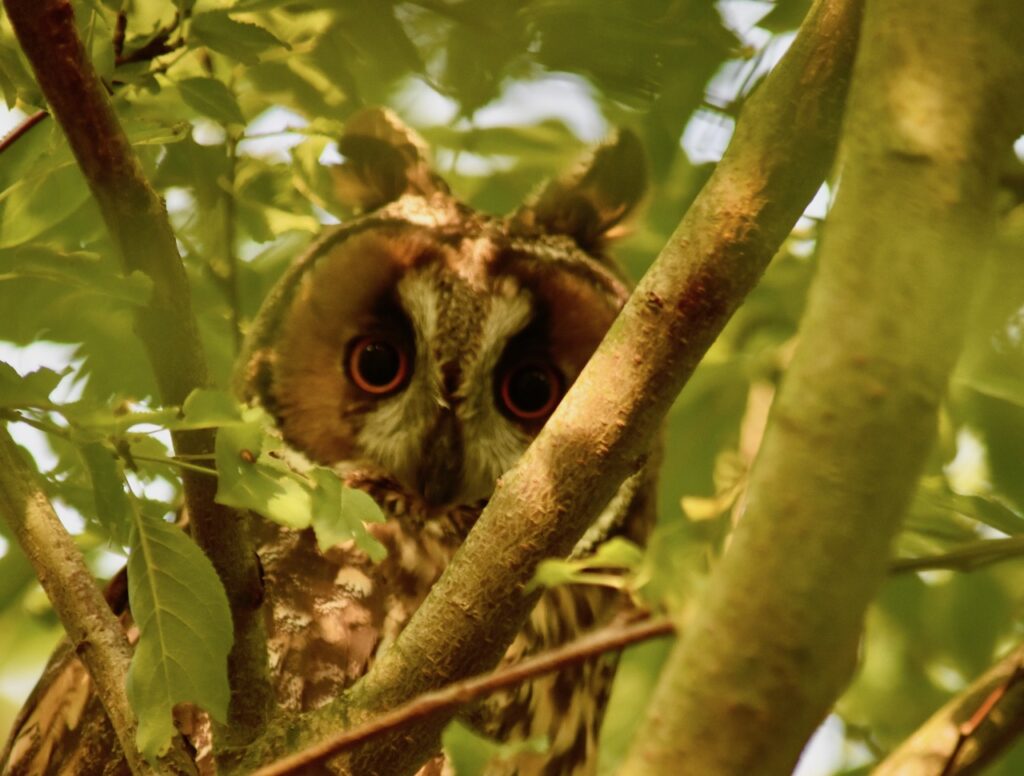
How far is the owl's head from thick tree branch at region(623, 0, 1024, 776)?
192 cm

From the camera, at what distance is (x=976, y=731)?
1.91 meters

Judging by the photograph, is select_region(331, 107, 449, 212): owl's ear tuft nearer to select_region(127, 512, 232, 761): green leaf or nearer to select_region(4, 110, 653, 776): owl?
select_region(4, 110, 653, 776): owl

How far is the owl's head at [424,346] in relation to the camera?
334 centimetres

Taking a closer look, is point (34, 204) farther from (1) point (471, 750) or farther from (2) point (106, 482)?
(1) point (471, 750)

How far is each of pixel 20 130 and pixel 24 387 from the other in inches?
23.8

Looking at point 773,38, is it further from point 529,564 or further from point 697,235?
point 529,564

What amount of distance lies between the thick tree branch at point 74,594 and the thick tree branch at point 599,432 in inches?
8.5

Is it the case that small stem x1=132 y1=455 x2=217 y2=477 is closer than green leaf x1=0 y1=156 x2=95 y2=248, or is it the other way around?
small stem x1=132 y1=455 x2=217 y2=477

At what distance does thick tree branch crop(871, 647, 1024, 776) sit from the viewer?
1.90 m

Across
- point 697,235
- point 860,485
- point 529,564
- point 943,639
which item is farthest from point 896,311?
point 943,639

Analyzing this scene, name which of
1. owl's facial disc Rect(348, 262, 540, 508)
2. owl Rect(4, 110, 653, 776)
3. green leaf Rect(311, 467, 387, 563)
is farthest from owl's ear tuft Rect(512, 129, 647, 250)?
green leaf Rect(311, 467, 387, 563)

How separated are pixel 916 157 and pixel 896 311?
186 mm

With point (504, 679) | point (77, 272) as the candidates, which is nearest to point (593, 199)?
point (77, 272)

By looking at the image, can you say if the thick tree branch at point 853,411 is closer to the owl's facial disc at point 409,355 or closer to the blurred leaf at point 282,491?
the blurred leaf at point 282,491
